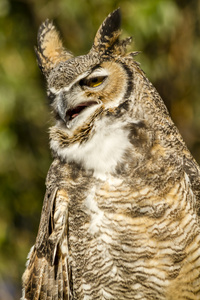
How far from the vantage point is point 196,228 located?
2197 mm

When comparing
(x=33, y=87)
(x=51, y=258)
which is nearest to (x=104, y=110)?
(x=51, y=258)

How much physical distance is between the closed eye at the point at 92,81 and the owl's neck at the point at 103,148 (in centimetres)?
16

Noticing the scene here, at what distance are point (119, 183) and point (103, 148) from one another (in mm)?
179

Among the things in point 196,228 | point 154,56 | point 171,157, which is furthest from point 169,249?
point 154,56

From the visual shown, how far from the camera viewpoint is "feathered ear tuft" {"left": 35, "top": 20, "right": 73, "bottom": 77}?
2488 mm

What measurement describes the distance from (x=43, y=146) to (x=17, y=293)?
1.93 m

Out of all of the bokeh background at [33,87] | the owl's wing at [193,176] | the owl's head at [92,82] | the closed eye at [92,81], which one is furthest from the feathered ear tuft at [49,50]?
the bokeh background at [33,87]

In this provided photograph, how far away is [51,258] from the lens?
237 cm

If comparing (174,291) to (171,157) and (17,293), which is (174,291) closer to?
(171,157)

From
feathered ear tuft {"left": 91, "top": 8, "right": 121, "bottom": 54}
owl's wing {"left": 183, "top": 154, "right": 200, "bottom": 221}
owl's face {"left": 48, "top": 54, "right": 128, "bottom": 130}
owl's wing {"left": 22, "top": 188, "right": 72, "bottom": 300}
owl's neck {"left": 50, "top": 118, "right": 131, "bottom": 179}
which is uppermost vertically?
feathered ear tuft {"left": 91, "top": 8, "right": 121, "bottom": 54}

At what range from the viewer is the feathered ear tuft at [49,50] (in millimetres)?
2488

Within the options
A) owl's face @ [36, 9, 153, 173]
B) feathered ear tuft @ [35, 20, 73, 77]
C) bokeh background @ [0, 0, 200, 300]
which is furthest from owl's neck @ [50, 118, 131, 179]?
bokeh background @ [0, 0, 200, 300]

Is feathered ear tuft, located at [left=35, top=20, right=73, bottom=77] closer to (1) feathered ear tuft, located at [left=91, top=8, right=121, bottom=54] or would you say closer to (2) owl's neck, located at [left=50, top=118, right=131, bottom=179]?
(1) feathered ear tuft, located at [left=91, top=8, right=121, bottom=54]

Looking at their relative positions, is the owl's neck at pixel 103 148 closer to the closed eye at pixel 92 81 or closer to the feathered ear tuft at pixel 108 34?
the closed eye at pixel 92 81
